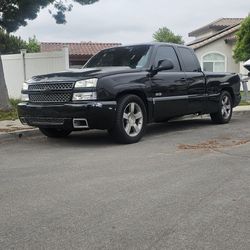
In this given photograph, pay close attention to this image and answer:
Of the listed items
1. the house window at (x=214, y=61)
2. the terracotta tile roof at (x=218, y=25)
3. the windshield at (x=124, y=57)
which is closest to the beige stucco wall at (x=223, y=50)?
the house window at (x=214, y=61)

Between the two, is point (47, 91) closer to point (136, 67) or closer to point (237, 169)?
point (136, 67)

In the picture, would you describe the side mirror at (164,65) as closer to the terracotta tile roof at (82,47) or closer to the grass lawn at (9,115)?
the grass lawn at (9,115)

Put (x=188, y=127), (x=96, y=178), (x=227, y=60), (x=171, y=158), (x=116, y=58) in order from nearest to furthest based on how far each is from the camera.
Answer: (x=96, y=178), (x=171, y=158), (x=116, y=58), (x=188, y=127), (x=227, y=60)

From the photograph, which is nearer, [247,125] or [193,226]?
[193,226]

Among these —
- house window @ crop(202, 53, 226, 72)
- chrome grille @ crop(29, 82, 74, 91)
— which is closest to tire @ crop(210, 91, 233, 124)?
chrome grille @ crop(29, 82, 74, 91)

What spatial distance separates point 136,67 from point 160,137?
4.73 feet

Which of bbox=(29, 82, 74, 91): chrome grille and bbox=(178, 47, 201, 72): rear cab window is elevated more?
bbox=(178, 47, 201, 72): rear cab window

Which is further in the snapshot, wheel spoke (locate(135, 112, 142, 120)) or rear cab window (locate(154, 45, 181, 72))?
rear cab window (locate(154, 45, 181, 72))

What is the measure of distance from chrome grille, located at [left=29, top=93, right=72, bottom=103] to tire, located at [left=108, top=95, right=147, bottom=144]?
2.95 feet

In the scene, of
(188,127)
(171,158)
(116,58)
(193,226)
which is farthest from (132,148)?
(193,226)

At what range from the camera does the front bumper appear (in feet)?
28.2

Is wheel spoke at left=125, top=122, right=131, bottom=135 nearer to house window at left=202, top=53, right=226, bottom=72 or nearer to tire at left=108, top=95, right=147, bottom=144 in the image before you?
tire at left=108, top=95, right=147, bottom=144

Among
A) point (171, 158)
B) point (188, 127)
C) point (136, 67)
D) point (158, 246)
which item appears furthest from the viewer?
point (188, 127)

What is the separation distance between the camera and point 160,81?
32.4 ft
